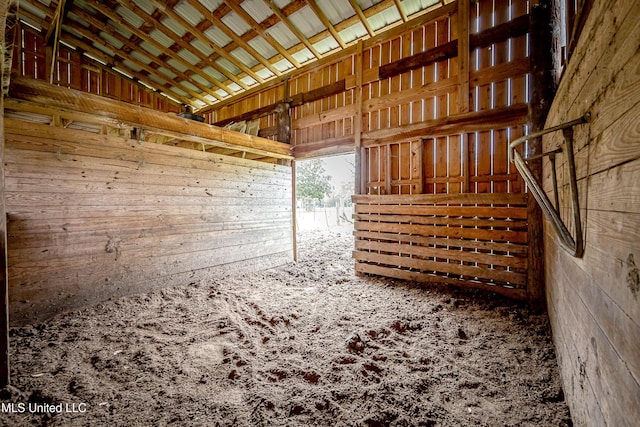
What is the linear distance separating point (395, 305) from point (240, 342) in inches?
84.9

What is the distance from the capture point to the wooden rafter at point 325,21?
4598 millimetres

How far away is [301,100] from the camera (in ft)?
21.0

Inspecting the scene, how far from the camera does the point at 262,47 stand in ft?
19.4

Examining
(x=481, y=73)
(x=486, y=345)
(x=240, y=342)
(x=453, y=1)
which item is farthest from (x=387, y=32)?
(x=240, y=342)

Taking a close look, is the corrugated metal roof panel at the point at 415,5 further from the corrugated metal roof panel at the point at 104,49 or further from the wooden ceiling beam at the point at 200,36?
the corrugated metal roof panel at the point at 104,49

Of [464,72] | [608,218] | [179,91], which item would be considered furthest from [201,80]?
[608,218]

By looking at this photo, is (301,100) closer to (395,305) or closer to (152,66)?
(152,66)

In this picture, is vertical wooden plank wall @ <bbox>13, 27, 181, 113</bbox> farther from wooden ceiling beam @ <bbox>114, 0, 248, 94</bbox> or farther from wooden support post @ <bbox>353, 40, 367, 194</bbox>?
wooden support post @ <bbox>353, 40, 367, 194</bbox>

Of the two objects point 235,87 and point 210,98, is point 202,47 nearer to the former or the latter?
point 235,87

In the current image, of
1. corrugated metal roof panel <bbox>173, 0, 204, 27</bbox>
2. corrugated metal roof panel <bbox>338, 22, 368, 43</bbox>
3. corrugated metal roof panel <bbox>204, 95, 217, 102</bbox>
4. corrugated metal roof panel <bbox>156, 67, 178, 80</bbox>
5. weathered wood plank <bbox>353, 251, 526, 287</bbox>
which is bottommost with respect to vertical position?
weathered wood plank <bbox>353, 251, 526, 287</bbox>

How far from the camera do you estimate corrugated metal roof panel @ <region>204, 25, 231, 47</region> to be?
5.50 meters

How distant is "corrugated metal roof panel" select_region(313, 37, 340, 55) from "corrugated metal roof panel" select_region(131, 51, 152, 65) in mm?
4100

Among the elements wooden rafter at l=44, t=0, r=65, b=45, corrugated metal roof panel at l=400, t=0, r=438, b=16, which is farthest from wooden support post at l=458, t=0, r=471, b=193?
wooden rafter at l=44, t=0, r=65, b=45

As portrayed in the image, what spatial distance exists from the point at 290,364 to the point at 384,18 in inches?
225
